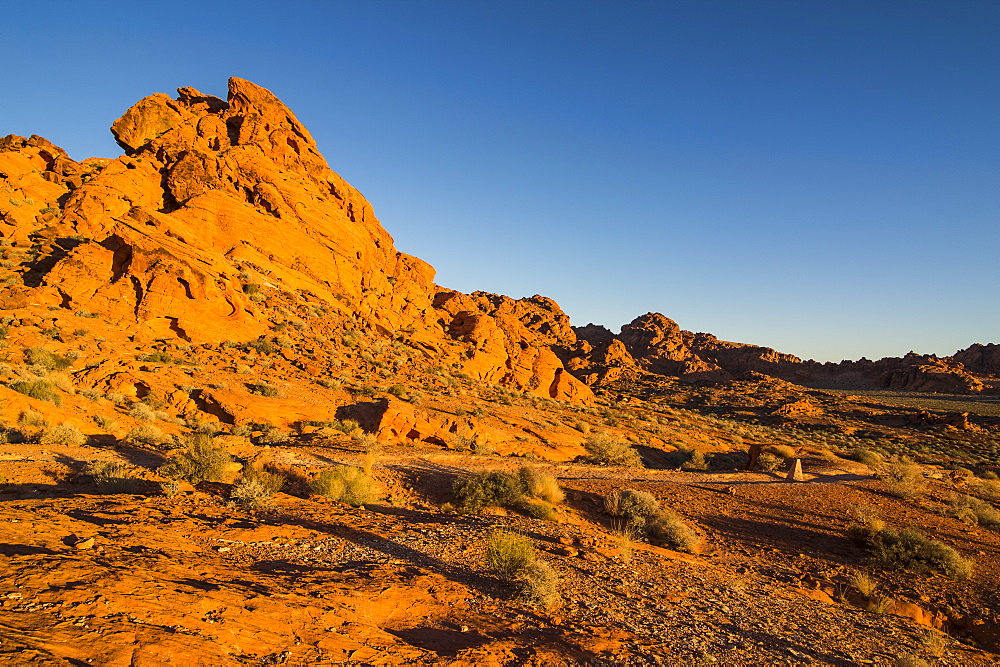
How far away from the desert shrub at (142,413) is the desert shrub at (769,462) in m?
22.0

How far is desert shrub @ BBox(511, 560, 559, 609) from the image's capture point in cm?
564

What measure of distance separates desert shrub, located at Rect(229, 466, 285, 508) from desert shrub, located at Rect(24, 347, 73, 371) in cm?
1131

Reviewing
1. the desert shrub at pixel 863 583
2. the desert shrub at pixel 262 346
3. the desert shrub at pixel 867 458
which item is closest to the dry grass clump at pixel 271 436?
the desert shrub at pixel 262 346

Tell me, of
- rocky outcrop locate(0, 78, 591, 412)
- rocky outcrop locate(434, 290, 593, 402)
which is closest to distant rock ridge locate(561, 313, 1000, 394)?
rocky outcrop locate(434, 290, 593, 402)

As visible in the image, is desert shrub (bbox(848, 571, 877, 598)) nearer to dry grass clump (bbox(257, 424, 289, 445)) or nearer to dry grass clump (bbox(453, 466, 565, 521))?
dry grass clump (bbox(453, 466, 565, 521))

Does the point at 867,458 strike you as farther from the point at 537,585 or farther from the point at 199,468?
the point at 199,468

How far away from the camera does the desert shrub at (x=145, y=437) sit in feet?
40.5

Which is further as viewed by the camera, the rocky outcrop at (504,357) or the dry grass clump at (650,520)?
the rocky outcrop at (504,357)

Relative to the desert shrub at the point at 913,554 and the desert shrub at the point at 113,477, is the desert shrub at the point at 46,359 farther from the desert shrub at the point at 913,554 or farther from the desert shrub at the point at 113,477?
the desert shrub at the point at 913,554

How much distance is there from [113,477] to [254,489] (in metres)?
2.74

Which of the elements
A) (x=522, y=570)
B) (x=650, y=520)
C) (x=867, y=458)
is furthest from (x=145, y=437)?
(x=867, y=458)

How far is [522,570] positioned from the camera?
6.19 metres

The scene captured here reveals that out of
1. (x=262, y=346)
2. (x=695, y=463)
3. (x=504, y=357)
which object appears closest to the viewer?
(x=695, y=463)

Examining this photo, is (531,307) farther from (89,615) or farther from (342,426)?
(89,615)
